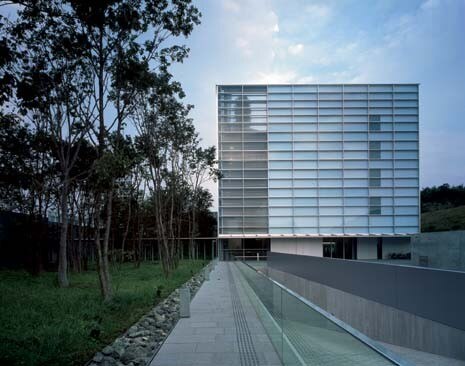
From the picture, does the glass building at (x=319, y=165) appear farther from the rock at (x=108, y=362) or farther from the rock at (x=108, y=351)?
the rock at (x=108, y=362)

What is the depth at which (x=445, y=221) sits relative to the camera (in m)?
69.1

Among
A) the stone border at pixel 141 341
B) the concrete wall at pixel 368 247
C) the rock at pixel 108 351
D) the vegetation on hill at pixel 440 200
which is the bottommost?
the concrete wall at pixel 368 247

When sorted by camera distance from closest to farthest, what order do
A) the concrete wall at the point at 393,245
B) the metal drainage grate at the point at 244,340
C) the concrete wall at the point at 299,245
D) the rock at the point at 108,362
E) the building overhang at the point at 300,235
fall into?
the rock at the point at 108,362, the metal drainage grate at the point at 244,340, the building overhang at the point at 300,235, the concrete wall at the point at 299,245, the concrete wall at the point at 393,245

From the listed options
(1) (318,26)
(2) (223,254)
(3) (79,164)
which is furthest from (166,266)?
(2) (223,254)

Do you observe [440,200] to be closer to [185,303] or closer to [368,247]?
[368,247]

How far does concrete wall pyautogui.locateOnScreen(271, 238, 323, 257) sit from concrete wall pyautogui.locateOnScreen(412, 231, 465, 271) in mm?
26573

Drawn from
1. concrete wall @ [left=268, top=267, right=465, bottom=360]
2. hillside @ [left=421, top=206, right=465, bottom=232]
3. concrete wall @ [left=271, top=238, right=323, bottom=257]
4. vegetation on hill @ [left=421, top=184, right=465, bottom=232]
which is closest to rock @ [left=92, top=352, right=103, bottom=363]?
concrete wall @ [left=268, top=267, right=465, bottom=360]

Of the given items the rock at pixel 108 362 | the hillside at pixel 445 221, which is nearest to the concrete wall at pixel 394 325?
the rock at pixel 108 362

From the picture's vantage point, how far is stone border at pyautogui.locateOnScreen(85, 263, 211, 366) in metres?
7.29

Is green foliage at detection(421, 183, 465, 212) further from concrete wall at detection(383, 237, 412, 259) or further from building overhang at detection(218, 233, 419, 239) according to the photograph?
building overhang at detection(218, 233, 419, 239)

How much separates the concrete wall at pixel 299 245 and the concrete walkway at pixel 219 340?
123 ft

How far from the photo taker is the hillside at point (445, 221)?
6619cm

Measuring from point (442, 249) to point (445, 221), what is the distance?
173ft

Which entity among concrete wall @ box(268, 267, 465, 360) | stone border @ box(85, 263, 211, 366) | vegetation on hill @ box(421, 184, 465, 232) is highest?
vegetation on hill @ box(421, 184, 465, 232)
